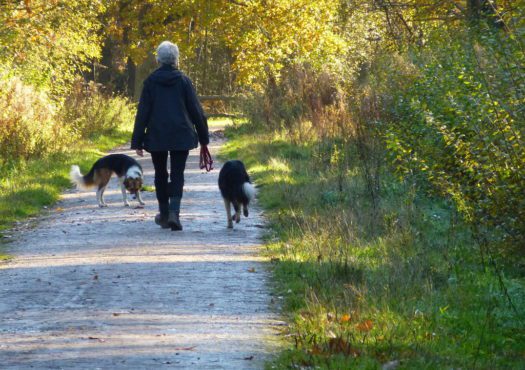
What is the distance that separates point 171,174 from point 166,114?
32.0 inches

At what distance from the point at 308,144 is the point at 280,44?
1196 cm

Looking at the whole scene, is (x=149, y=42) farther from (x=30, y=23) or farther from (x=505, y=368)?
(x=505, y=368)

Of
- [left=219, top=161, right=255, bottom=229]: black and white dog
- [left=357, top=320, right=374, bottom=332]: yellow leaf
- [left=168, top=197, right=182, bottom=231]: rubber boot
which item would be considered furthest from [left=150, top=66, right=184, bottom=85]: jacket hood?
[left=357, top=320, right=374, bottom=332]: yellow leaf

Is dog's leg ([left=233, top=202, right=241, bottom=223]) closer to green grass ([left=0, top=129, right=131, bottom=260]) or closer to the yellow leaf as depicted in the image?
green grass ([left=0, top=129, right=131, bottom=260])

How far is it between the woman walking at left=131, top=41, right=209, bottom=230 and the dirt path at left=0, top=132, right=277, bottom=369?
1.54 feet

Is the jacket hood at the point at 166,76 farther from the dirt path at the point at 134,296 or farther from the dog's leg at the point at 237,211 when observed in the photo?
the dirt path at the point at 134,296

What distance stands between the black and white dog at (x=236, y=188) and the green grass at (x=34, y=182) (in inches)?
119

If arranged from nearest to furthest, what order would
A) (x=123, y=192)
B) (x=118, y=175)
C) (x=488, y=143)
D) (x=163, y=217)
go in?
(x=488, y=143)
(x=163, y=217)
(x=123, y=192)
(x=118, y=175)

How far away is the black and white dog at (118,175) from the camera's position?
15.4 m

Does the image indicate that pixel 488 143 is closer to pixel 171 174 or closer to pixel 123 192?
pixel 171 174

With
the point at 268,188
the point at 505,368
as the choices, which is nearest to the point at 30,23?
the point at 268,188

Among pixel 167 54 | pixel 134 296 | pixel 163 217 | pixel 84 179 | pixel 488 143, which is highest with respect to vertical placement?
pixel 167 54

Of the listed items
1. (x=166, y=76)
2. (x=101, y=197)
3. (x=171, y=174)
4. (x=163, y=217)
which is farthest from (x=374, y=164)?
(x=101, y=197)

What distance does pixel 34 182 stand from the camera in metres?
17.8
